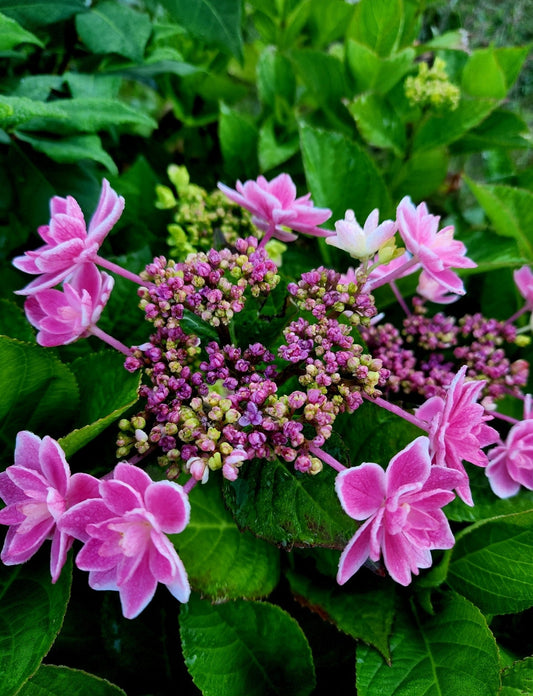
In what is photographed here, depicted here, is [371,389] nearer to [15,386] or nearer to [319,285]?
[319,285]

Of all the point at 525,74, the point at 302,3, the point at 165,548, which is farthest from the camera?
the point at 525,74

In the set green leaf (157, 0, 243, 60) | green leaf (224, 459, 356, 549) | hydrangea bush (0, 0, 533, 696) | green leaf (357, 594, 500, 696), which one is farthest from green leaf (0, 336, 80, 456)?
green leaf (157, 0, 243, 60)

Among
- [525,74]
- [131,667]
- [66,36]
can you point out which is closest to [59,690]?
[131,667]

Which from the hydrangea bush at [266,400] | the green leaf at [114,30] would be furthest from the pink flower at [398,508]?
the green leaf at [114,30]

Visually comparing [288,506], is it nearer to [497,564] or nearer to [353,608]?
[353,608]

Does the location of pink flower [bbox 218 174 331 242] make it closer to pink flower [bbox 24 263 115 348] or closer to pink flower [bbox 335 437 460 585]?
pink flower [bbox 24 263 115 348]

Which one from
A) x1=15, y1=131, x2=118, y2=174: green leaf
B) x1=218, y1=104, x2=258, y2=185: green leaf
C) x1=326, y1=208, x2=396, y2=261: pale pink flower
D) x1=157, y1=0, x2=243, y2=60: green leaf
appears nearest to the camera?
x1=326, y1=208, x2=396, y2=261: pale pink flower
